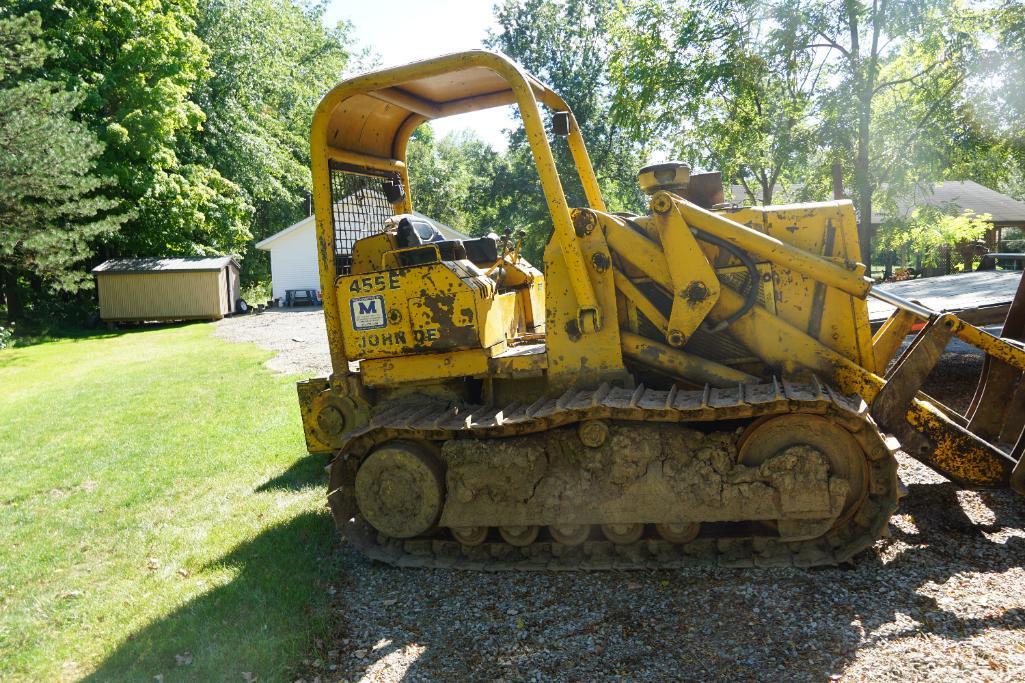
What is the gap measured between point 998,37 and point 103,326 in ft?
97.3

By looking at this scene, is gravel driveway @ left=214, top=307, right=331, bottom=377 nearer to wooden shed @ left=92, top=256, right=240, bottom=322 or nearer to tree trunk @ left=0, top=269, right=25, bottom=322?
wooden shed @ left=92, top=256, right=240, bottom=322

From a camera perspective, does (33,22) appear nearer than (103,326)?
Yes

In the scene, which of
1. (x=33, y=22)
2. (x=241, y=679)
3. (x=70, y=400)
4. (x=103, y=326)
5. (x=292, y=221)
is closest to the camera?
(x=241, y=679)

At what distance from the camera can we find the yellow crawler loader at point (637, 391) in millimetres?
4547

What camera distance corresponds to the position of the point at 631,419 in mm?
4660

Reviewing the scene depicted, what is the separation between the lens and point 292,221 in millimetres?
48250

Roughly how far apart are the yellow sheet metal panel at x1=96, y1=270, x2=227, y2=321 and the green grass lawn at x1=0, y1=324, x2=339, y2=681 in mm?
16116

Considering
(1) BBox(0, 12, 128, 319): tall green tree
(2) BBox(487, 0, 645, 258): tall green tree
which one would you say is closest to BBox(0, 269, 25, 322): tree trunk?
(1) BBox(0, 12, 128, 319): tall green tree

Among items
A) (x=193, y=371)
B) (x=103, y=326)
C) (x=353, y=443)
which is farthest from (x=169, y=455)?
(x=103, y=326)

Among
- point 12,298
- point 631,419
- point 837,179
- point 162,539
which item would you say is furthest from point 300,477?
point 12,298

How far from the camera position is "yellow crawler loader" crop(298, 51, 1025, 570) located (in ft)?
14.9

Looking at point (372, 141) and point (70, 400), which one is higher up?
point (372, 141)

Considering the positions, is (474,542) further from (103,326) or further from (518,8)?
(518,8)

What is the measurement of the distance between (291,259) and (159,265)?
9226 mm
